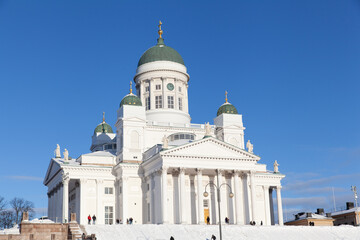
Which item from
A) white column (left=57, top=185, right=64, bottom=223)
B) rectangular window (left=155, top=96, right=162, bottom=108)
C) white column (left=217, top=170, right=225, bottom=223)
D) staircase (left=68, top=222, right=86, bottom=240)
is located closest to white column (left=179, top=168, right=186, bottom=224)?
white column (left=217, top=170, right=225, bottom=223)

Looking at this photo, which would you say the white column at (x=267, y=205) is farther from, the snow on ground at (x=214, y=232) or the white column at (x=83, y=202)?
the white column at (x=83, y=202)

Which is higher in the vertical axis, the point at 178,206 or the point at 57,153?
the point at 57,153

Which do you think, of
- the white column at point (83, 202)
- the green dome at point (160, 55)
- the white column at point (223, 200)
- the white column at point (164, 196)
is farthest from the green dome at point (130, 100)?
the white column at point (223, 200)

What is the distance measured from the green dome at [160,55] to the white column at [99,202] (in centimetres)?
2341

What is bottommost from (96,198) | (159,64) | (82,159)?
(96,198)

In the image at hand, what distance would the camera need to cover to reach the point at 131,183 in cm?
6950

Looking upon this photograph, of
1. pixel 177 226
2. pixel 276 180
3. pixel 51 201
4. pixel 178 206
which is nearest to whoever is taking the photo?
pixel 177 226

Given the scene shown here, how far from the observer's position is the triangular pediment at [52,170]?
247ft

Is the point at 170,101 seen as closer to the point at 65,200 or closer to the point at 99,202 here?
the point at 99,202

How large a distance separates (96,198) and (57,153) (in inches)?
481

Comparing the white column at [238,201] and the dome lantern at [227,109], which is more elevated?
the dome lantern at [227,109]

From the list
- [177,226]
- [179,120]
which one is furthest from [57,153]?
[177,226]

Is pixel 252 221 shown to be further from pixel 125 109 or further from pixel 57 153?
pixel 57 153

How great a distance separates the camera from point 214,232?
181ft
